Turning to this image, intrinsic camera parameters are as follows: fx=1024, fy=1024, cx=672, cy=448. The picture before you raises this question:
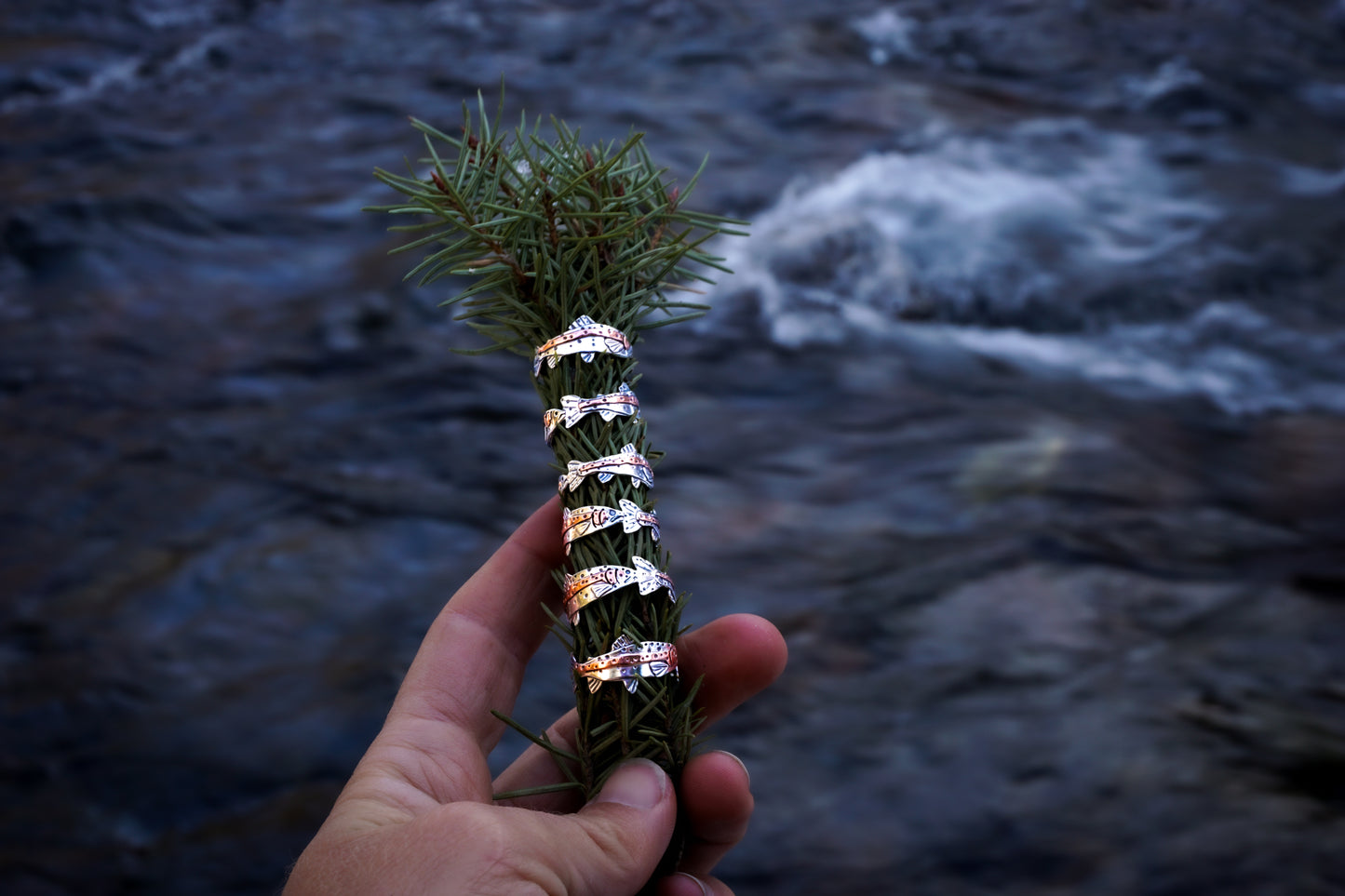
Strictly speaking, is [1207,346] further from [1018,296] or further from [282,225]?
[282,225]

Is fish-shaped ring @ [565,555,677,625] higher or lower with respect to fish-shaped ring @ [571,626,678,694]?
higher

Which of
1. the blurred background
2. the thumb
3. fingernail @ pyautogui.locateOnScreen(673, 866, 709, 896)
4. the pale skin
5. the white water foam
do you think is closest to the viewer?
the pale skin

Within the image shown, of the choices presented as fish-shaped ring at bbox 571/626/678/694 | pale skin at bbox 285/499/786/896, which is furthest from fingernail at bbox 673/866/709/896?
fish-shaped ring at bbox 571/626/678/694

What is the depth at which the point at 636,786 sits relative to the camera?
1806mm

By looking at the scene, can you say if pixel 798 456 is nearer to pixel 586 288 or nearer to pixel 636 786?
pixel 586 288

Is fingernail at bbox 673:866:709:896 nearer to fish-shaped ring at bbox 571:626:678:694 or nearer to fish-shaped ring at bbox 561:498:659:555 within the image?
fish-shaped ring at bbox 571:626:678:694

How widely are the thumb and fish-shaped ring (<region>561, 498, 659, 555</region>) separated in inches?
16.6

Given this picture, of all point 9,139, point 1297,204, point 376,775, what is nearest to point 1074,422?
point 1297,204

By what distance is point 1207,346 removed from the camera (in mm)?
5824

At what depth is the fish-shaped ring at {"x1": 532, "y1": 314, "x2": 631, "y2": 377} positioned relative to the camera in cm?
192

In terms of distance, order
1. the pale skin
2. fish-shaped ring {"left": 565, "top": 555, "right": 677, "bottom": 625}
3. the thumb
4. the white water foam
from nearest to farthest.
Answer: the pale skin
the thumb
fish-shaped ring {"left": 565, "top": 555, "right": 677, "bottom": 625}
the white water foam

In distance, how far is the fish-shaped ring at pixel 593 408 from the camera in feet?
6.36

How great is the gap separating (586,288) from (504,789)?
3.65 feet

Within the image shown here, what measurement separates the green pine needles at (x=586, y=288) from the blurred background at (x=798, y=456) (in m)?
1.69
